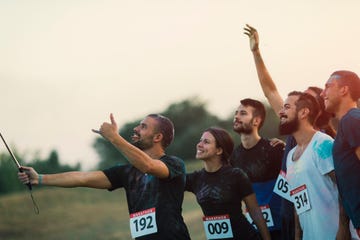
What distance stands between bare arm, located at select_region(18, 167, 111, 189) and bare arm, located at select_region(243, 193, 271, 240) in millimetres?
1357

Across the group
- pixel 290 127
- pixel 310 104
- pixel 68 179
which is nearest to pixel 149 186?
pixel 68 179

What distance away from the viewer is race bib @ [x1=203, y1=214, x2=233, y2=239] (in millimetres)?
7098

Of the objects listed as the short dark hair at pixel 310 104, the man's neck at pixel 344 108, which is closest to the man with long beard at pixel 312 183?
the short dark hair at pixel 310 104

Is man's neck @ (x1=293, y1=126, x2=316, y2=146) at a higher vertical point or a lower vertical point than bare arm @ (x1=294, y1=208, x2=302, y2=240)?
higher

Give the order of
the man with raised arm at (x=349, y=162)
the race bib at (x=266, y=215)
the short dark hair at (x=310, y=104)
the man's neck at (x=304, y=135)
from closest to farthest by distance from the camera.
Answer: the man with raised arm at (x=349, y=162) → the man's neck at (x=304, y=135) → the short dark hair at (x=310, y=104) → the race bib at (x=266, y=215)

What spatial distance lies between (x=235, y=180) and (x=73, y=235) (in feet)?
64.7

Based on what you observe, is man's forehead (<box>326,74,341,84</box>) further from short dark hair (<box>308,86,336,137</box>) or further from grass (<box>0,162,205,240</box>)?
grass (<box>0,162,205,240</box>)

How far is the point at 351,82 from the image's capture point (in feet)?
20.5

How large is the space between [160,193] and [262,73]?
7.62 ft

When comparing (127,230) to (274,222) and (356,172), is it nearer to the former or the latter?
(274,222)

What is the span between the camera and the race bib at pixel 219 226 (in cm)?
710

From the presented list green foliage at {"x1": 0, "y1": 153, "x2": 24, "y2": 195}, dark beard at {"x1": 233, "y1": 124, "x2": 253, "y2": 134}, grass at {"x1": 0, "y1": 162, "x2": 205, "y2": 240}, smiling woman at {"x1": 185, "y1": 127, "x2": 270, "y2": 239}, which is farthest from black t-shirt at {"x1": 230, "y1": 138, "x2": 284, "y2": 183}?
green foliage at {"x1": 0, "y1": 153, "x2": 24, "y2": 195}

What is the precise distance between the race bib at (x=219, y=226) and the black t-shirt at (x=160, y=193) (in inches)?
20.9

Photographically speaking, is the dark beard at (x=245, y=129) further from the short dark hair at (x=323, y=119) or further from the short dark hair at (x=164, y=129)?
the short dark hair at (x=164, y=129)
